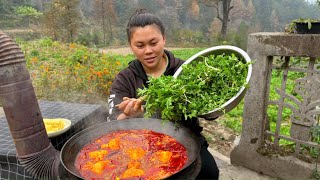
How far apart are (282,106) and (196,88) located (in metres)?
2.12

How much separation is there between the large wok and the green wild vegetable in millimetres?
137

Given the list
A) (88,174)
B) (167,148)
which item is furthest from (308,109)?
(88,174)

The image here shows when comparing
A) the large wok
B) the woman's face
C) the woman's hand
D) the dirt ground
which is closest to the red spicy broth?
the large wok

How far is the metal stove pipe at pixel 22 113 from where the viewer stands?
198 cm

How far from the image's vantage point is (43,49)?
15164mm

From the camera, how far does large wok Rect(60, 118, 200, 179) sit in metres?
1.88

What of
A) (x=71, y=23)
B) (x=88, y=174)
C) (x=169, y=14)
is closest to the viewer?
(x=88, y=174)

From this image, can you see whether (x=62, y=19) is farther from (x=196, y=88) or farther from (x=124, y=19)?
(x=196, y=88)

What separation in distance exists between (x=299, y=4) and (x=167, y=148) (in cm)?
8663

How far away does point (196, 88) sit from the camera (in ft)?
7.01

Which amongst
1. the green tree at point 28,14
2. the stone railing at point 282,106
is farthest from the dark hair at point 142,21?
the green tree at point 28,14

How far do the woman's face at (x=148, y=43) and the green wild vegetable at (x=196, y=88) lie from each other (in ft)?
1.37

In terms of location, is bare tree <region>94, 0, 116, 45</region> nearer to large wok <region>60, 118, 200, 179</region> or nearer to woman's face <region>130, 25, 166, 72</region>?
woman's face <region>130, 25, 166, 72</region>

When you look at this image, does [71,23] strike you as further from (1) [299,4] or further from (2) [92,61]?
(1) [299,4]
